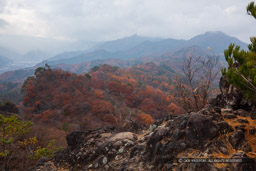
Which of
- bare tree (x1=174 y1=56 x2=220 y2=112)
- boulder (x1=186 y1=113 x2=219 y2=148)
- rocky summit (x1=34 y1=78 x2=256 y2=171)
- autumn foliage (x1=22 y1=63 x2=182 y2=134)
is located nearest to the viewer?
rocky summit (x1=34 y1=78 x2=256 y2=171)

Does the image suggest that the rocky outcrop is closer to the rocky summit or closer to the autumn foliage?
the rocky summit

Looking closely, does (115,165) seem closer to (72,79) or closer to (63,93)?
(63,93)

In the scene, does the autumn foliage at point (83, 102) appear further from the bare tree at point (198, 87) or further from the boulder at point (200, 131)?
the boulder at point (200, 131)

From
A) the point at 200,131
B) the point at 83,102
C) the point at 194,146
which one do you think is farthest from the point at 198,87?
the point at 83,102

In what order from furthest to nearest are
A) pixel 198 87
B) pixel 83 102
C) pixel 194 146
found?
pixel 83 102 → pixel 198 87 → pixel 194 146

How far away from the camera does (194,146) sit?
352 cm

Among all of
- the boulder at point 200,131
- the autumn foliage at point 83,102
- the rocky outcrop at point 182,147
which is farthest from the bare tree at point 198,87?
the autumn foliage at point 83,102

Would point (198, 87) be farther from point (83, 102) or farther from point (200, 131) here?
point (83, 102)

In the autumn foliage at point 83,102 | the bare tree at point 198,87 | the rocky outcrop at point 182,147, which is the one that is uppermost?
the bare tree at point 198,87

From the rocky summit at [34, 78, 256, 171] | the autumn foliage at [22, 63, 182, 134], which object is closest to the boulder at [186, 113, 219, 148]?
the rocky summit at [34, 78, 256, 171]

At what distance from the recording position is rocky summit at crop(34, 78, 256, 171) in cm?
307

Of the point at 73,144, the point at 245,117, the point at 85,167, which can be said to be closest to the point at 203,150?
the point at 245,117

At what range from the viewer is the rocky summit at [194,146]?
3068 millimetres

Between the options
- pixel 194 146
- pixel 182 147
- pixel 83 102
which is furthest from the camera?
pixel 83 102
